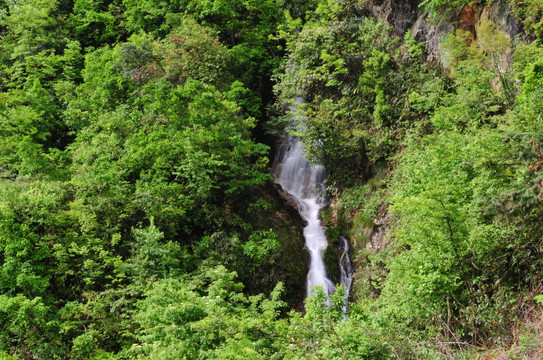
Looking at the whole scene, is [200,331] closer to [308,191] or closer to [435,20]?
[308,191]

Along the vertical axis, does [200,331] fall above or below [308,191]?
below

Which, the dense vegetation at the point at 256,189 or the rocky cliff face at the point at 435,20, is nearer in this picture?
the dense vegetation at the point at 256,189

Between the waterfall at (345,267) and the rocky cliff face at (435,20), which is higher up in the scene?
the rocky cliff face at (435,20)

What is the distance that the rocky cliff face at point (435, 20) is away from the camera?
11375 millimetres

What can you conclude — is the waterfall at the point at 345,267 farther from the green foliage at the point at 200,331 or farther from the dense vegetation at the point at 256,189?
the green foliage at the point at 200,331

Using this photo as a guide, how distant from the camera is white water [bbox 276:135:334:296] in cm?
1416

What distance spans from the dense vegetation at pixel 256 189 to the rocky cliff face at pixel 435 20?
1.22ft

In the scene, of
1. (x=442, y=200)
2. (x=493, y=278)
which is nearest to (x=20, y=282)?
(x=442, y=200)

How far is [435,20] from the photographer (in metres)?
13.9

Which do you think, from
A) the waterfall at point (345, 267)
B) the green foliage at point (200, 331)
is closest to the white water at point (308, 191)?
the waterfall at point (345, 267)

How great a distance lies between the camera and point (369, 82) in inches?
566

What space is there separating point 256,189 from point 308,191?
9.34ft

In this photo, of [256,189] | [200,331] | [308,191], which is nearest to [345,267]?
[308,191]

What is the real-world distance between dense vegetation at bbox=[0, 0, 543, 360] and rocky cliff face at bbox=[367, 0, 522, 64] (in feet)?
1.22
